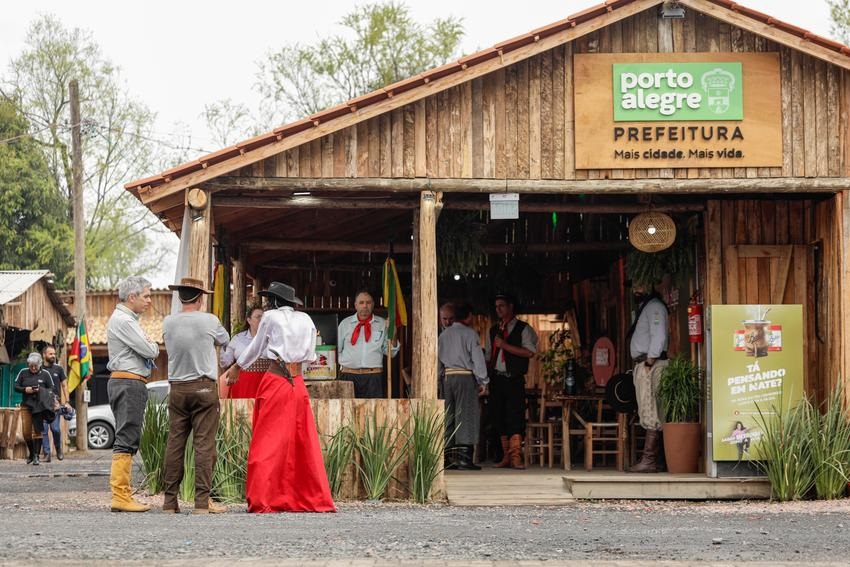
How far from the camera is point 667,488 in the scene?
43.5 ft

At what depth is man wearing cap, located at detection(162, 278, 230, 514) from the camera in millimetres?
11203

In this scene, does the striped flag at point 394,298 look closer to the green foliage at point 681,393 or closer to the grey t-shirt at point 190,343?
the green foliage at point 681,393

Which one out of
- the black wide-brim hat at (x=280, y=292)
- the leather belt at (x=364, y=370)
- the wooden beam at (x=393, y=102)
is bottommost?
the leather belt at (x=364, y=370)

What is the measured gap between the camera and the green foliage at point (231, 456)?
12.5 meters

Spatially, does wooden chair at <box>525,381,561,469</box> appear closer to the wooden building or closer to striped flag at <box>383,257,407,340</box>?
striped flag at <box>383,257,407,340</box>

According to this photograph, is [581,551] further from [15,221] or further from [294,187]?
[15,221]

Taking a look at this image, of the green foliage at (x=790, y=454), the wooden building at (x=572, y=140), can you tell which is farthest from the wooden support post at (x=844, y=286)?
the green foliage at (x=790, y=454)

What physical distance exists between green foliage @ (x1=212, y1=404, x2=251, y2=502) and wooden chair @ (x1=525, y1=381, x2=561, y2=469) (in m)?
4.37

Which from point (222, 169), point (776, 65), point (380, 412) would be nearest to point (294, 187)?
point (222, 169)

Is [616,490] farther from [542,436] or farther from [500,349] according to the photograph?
[542,436]

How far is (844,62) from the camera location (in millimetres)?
13805

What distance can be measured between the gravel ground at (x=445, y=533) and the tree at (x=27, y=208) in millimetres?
29870

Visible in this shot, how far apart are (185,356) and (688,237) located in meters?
6.28

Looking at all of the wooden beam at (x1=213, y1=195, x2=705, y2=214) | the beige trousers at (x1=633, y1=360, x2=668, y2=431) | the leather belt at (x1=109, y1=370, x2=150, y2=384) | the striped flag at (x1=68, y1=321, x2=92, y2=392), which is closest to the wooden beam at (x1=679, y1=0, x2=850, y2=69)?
the wooden beam at (x1=213, y1=195, x2=705, y2=214)
